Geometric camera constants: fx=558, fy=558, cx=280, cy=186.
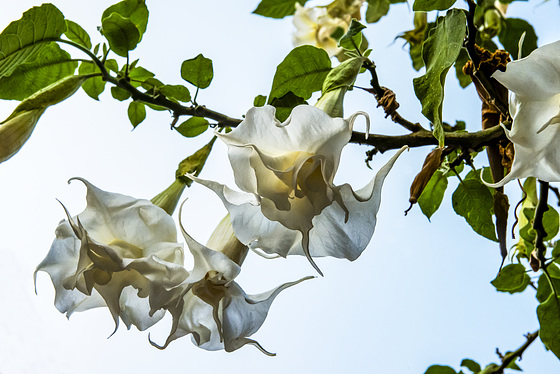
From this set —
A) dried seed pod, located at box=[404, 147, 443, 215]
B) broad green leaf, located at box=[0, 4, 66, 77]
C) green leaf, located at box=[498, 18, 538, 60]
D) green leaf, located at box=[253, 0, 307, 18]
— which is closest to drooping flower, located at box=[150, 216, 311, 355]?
dried seed pod, located at box=[404, 147, 443, 215]

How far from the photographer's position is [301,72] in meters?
0.46

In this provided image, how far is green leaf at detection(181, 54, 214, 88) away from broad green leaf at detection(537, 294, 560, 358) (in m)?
0.39

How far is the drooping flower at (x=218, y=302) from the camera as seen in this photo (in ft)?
1.08

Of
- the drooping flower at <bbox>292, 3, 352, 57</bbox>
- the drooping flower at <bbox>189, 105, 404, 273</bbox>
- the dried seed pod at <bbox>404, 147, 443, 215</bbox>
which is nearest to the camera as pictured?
the drooping flower at <bbox>189, 105, 404, 273</bbox>

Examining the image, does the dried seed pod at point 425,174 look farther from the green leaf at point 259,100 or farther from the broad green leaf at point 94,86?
the broad green leaf at point 94,86

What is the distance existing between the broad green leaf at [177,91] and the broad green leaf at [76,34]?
94mm

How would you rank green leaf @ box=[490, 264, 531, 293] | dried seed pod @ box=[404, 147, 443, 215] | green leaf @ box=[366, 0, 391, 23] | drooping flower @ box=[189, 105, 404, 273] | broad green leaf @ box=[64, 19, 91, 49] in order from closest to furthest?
drooping flower @ box=[189, 105, 404, 273]
dried seed pod @ box=[404, 147, 443, 215]
broad green leaf @ box=[64, 19, 91, 49]
green leaf @ box=[490, 264, 531, 293]
green leaf @ box=[366, 0, 391, 23]

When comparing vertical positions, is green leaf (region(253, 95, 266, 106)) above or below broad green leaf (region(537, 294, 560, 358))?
above

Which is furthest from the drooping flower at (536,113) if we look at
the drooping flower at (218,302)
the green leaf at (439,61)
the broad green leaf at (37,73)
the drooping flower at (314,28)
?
the drooping flower at (314,28)

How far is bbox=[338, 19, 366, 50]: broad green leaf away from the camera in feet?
1.43

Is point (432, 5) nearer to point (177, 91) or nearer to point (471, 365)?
point (177, 91)

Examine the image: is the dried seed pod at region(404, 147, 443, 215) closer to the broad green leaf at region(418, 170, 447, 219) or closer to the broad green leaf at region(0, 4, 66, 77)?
the broad green leaf at region(418, 170, 447, 219)

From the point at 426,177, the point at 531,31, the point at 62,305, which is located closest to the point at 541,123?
the point at 426,177

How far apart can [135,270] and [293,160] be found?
0.12 m
